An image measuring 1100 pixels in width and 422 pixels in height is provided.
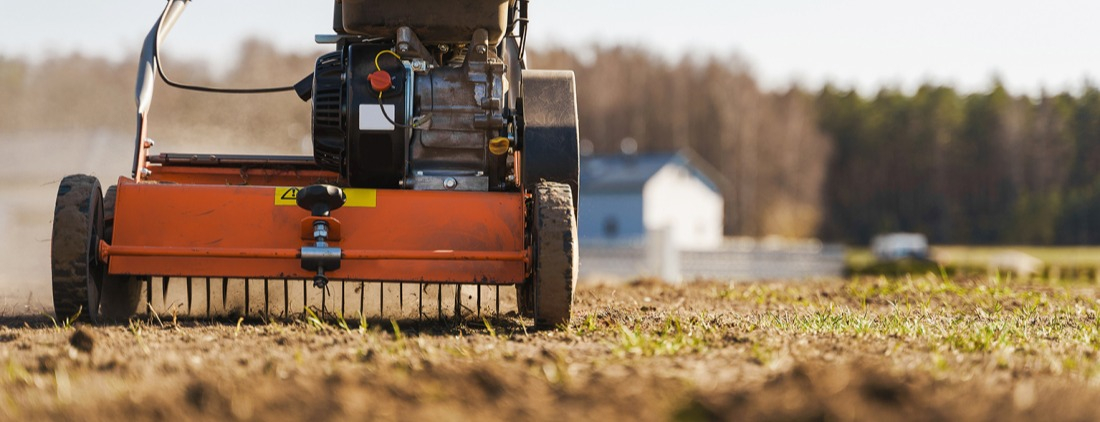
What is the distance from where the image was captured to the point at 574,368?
13.4ft

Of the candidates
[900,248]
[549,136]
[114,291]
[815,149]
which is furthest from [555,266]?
[815,149]

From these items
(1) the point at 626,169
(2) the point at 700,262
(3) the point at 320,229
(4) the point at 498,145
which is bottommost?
(2) the point at 700,262

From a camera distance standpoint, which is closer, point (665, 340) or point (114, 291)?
point (665, 340)

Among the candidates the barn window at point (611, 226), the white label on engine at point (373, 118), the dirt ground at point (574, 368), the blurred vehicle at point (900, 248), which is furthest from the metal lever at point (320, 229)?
the barn window at point (611, 226)

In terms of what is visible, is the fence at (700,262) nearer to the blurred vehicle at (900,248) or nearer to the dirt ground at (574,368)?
the blurred vehicle at (900,248)

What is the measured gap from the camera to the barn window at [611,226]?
5262cm

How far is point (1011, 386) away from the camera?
3777mm

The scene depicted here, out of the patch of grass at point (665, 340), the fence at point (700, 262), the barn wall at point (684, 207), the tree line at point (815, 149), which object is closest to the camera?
the patch of grass at point (665, 340)

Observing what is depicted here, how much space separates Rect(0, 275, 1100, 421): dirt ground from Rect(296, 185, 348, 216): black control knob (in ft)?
1.67

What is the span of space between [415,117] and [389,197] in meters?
0.60

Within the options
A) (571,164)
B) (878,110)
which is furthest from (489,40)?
(878,110)

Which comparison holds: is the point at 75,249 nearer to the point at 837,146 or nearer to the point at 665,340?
the point at 665,340

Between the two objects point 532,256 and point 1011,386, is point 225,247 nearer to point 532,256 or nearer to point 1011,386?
point 532,256

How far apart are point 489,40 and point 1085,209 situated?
99.7 feet
